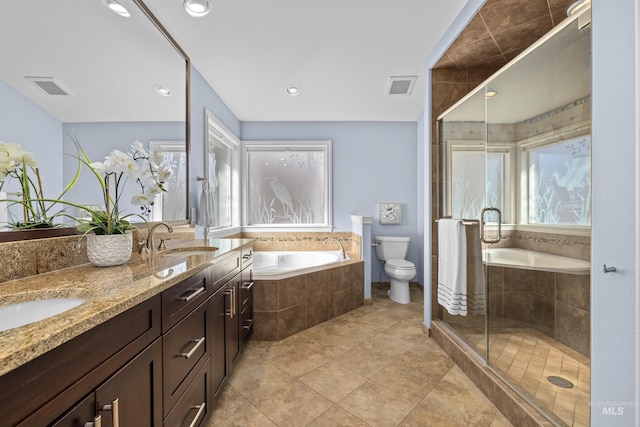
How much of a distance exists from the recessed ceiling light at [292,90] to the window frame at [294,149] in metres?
0.84

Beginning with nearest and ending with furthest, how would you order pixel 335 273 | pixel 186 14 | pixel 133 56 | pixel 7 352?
pixel 7 352
pixel 133 56
pixel 186 14
pixel 335 273

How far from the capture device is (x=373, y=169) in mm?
3666

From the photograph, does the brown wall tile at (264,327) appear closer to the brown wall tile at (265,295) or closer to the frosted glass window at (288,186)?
the brown wall tile at (265,295)

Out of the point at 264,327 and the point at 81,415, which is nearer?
the point at 81,415

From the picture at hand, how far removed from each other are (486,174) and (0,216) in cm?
249

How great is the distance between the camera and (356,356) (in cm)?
199

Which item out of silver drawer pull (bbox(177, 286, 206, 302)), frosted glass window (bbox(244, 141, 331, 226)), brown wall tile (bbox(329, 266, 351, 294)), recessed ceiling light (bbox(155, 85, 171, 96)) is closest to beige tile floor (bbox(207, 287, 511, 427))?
brown wall tile (bbox(329, 266, 351, 294))

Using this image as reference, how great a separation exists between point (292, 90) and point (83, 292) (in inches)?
→ 99.1

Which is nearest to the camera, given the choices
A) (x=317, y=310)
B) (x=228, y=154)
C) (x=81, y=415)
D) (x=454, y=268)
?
Answer: (x=81, y=415)

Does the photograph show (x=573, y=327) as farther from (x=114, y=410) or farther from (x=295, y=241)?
(x=295, y=241)

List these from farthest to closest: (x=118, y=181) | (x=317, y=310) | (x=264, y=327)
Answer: (x=317, y=310) < (x=264, y=327) < (x=118, y=181)

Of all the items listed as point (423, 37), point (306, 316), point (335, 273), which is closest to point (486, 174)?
point (423, 37)

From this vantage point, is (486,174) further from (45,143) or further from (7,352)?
(45,143)

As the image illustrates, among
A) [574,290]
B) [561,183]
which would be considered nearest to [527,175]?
[561,183]
